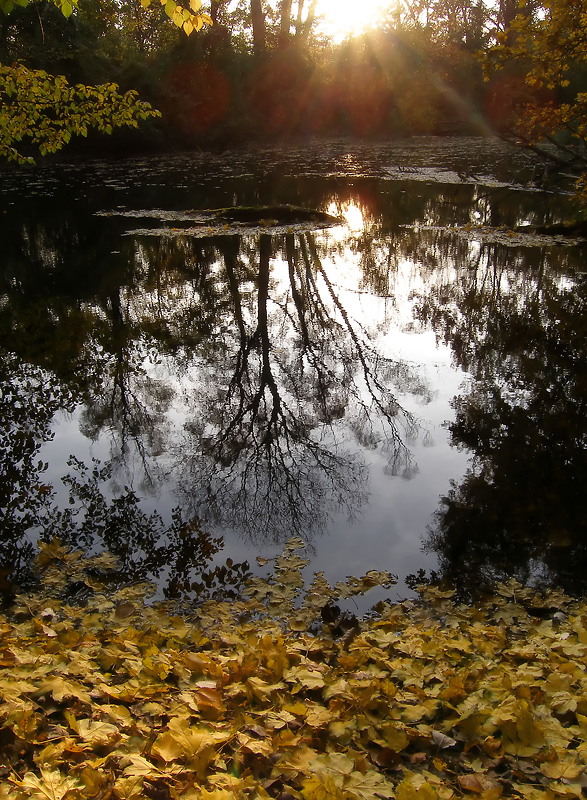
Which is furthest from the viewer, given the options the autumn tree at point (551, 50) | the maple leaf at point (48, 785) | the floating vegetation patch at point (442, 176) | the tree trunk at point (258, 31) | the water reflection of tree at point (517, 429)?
the tree trunk at point (258, 31)

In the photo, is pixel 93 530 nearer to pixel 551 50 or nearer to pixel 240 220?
pixel 551 50

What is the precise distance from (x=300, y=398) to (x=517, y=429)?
2508mm

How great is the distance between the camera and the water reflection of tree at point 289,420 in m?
5.34

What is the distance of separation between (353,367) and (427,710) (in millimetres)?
5747

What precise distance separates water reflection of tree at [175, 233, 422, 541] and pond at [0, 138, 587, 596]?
0.03 meters

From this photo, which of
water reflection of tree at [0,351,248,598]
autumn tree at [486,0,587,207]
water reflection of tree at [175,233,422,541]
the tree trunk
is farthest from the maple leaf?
the tree trunk

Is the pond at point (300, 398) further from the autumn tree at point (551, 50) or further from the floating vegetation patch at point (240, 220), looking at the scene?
the autumn tree at point (551, 50)

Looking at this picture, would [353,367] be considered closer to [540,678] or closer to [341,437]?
[341,437]

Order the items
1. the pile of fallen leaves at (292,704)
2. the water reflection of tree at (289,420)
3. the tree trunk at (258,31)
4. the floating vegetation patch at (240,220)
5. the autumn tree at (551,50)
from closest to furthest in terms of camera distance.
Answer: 1. the pile of fallen leaves at (292,704)
2. the water reflection of tree at (289,420)
3. the autumn tree at (551,50)
4. the floating vegetation patch at (240,220)
5. the tree trunk at (258,31)

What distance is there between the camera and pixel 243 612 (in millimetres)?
4020

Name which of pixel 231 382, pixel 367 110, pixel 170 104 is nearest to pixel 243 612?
pixel 231 382

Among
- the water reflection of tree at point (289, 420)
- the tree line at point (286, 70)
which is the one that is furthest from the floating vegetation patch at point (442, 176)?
the water reflection of tree at point (289, 420)

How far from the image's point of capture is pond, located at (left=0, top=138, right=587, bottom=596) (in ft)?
→ 15.9

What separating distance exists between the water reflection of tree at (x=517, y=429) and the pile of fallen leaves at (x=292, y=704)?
71 cm
